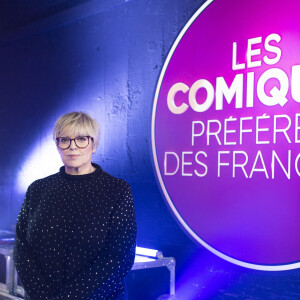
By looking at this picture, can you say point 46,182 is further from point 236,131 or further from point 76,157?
point 236,131

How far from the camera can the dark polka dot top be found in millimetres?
1729

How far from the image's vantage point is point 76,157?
1.87m

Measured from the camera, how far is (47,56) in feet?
13.0

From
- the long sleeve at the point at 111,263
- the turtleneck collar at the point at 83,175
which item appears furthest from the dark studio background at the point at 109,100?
the turtleneck collar at the point at 83,175

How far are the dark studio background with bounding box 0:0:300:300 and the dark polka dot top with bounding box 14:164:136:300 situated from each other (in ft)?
3.28

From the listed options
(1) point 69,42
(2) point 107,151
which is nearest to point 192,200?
(2) point 107,151

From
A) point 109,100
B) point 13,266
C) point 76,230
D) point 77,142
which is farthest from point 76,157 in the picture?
point 13,266

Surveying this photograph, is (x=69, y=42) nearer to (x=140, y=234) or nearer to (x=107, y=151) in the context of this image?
(x=107, y=151)

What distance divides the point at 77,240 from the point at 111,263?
0.55ft

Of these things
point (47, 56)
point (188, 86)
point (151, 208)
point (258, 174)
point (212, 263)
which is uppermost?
point (47, 56)

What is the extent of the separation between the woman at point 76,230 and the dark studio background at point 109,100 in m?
1.01

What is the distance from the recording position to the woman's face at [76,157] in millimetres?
1856

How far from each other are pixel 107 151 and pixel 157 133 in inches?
21.9

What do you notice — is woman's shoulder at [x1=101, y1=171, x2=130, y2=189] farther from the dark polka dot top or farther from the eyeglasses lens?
the eyeglasses lens
